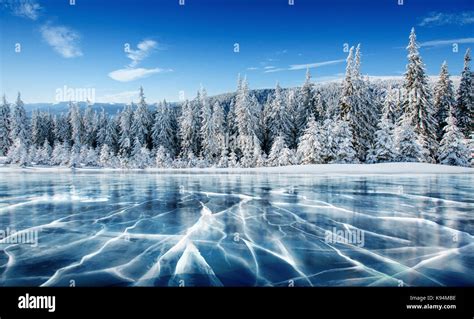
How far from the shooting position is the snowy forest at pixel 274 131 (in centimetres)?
1608

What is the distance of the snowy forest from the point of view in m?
16.1

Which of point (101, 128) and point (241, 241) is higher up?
point (101, 128)

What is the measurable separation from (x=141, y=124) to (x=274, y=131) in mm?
12093

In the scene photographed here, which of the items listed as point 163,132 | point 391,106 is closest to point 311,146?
point 391,106

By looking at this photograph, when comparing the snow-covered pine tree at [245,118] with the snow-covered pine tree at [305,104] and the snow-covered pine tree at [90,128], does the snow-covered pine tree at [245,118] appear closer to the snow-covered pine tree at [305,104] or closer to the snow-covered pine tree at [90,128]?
the snow-covered pine tree at [305,104]

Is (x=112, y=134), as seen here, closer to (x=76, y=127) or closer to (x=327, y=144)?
(x=76, y=127)

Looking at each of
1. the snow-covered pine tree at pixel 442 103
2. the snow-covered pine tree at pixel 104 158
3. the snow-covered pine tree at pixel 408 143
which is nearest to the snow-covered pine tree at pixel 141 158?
the snow-covered pine tree at pixel 104 158

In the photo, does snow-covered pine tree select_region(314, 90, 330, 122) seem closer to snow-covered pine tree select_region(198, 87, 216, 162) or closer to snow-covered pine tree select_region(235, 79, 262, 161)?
snow-covered pine tree select_region(235, 79, 262, 161)

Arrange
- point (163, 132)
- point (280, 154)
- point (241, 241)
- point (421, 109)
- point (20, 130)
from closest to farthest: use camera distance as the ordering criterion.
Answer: point (241, 241) → point (20, 130) → point (421, 109) → point (280, 154) → point (163, 132)

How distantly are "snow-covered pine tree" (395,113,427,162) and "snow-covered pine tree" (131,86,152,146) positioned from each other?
20383mm

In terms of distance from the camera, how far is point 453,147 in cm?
1608

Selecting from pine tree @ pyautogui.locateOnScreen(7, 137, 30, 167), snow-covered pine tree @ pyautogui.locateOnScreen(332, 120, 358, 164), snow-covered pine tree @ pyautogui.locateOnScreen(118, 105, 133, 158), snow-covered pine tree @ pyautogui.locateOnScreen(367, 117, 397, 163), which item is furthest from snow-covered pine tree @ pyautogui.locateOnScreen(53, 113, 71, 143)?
snow-covered pine tree @ pyautogui.locateOnScreen(367, 117, 397, 163)

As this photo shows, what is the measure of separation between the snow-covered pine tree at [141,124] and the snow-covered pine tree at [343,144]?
16416 mm
